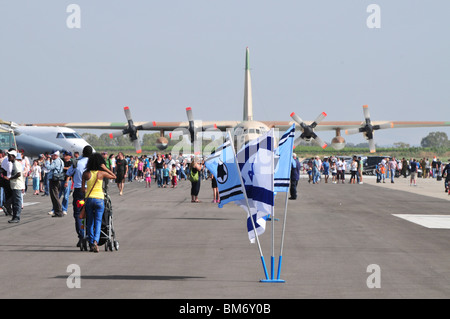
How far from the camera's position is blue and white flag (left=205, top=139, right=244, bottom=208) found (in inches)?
373

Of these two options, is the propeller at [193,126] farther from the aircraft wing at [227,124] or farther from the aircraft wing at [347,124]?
the aircraft wing at [347,124]

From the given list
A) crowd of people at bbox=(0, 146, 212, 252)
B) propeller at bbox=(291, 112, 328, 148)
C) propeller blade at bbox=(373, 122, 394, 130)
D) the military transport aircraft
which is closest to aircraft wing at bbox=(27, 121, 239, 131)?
the military transport aircraft

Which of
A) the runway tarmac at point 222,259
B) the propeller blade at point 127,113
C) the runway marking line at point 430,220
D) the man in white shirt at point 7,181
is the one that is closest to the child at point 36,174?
the runway tarmac at point 222,259

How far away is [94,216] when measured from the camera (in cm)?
1157

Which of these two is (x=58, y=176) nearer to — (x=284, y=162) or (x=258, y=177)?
(x=284, y=162)

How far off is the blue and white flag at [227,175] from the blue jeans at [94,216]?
108 inches

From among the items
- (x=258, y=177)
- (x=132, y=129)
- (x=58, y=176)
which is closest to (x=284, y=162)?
(x=258, y=177)

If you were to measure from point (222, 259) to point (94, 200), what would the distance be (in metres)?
2.53

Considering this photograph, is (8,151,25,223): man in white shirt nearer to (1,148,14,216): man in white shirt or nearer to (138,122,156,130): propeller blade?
(1,148,14,216): man in white shirt

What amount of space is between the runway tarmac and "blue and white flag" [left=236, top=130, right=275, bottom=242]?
2.93ft

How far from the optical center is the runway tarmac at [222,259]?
8258 mm

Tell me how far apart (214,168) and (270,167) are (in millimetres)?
1124

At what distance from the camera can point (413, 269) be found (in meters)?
9.94
